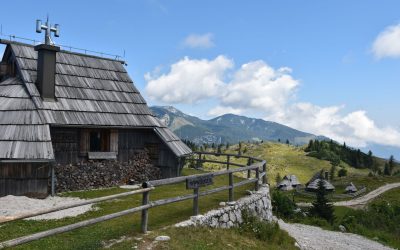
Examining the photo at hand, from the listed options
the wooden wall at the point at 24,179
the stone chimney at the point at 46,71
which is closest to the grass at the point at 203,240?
the wooden wall at the point at 24,179

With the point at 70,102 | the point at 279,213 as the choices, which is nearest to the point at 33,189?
the point at 70,102

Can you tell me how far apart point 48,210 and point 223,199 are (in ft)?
29.1

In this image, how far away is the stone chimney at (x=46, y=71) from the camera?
19.1 m

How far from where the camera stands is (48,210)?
7699 millimetres

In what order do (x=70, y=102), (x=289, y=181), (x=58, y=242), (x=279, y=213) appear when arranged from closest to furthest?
(x=58, y=242), (x=70, y=102), (x=279, y=213), (x=289, y=181)

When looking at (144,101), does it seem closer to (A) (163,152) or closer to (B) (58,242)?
(A) (163,152)

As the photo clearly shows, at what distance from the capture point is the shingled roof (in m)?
17.0

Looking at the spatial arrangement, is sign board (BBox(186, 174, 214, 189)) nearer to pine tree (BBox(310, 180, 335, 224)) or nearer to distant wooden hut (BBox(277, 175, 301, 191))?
pine tree (BBox(310, 180, 335, 224))

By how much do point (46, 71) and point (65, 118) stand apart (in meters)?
2.65

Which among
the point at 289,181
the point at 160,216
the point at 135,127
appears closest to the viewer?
the point at 160,216

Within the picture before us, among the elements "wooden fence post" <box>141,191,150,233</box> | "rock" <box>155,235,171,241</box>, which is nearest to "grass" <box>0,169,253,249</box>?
"wooden fence post" <box>141,191,150,233</box>

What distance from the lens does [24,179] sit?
54.4ft

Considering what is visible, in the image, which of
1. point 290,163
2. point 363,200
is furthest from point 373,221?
point 290,163

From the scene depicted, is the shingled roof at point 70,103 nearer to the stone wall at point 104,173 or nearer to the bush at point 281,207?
the stone wall at point 104,173
